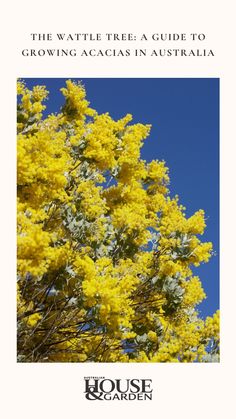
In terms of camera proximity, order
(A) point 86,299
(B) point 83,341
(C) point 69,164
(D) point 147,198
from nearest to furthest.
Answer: (A) point 86,299, (C) point 69,164, (B) point 83,341, (D) point 147,198

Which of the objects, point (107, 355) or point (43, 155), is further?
point (107, 355)

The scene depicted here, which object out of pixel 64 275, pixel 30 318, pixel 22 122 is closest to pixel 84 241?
pixel 64 275

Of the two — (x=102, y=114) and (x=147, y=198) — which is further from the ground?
Answer: (x=102, y=114)

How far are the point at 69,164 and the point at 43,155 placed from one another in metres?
1.44

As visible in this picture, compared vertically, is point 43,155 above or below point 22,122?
below

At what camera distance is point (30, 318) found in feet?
29.6

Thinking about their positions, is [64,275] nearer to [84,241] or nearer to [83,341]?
[84,241]

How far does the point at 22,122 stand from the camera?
9.28m

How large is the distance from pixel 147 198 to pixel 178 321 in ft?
7.65
